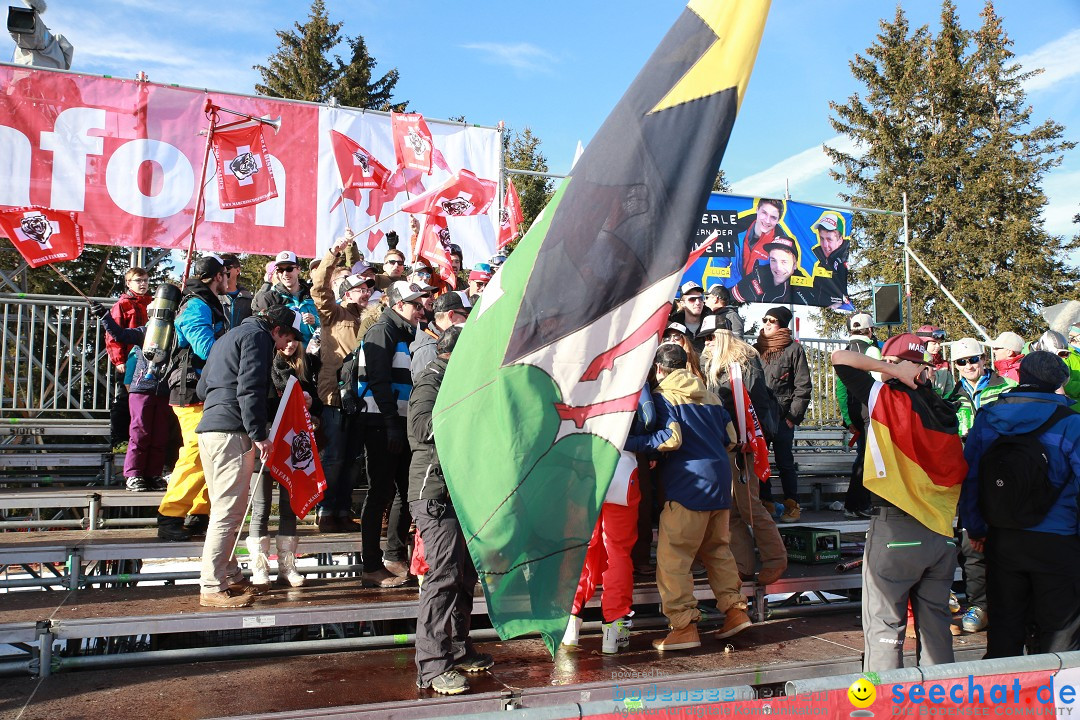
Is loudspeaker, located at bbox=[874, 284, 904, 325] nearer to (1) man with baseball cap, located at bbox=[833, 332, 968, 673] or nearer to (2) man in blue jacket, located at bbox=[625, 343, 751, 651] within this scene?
(2) man in blue jacket, located at bbox=[625, 343, 751, 651]

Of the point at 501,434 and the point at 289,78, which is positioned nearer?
the point at 501,434

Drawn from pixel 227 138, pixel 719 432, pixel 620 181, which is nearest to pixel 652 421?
pixel 719 432

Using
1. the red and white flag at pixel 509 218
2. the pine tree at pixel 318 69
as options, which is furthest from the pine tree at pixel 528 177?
the red and white flag at pixel 509 218

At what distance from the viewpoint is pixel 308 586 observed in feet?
21.4

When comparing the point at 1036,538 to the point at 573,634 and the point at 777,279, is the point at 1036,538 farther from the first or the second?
the point at 777,279

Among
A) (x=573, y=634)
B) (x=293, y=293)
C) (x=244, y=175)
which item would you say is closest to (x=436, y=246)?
(x=244, y=175)

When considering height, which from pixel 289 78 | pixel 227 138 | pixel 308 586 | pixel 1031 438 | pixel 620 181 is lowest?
pixel 308 586

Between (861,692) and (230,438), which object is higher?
(230,438)

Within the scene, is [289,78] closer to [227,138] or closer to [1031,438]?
[227,138]

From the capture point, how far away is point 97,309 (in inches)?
334

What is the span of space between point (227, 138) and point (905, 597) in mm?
8258

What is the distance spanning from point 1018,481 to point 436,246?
22.4 ft

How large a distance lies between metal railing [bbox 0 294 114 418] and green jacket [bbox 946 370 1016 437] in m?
8.48

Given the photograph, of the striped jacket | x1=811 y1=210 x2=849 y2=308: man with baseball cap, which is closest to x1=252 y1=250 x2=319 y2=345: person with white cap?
the striped jacket
